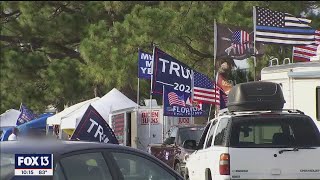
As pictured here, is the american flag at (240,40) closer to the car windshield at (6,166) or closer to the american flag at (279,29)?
the american flag at (279,29)

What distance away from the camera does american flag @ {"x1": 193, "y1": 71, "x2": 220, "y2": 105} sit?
1898cm

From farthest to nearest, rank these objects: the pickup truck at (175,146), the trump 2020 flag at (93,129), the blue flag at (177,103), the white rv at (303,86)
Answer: the blue flag at (177,103) < the pickup truck at (175,146) < the trump 2020 flag at (93,129) < the white rv at (303,86)

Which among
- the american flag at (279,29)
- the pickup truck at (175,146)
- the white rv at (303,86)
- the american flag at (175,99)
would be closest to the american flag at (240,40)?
the american flag at (279,29)

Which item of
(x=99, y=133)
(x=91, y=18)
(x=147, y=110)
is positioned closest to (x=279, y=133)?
(x=99, y=133)

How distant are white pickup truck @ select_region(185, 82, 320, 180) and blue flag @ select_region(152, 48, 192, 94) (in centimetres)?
861

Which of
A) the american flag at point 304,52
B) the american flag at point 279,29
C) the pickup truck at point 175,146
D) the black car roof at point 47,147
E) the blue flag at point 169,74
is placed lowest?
the pickup truck at point 175,146

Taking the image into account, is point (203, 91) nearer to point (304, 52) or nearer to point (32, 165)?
point (304, 52)

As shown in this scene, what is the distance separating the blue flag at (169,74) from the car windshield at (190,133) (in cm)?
197

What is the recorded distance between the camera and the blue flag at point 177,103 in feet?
63.7

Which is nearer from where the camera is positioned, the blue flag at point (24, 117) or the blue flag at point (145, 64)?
the blue flag at point (145, 64)

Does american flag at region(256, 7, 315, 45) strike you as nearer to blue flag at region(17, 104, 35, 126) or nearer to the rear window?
the rear window

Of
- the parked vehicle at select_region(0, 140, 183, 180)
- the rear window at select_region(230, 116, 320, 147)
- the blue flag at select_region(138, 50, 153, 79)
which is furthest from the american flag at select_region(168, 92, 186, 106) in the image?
the parked vehicle at select_region(0, 140, 183, 180)

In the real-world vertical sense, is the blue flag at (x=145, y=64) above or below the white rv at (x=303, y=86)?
above

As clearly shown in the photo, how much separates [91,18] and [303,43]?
12.1m
